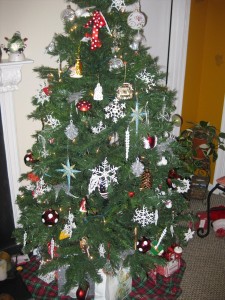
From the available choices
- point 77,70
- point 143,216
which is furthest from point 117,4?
point 143,216

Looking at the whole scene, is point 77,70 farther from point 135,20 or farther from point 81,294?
point 81,294

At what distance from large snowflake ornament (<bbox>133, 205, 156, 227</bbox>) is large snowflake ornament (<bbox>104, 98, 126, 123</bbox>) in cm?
60

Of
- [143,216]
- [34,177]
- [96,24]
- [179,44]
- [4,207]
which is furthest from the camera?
[179,44]

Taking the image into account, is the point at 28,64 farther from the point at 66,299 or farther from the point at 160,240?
the point at 66,299

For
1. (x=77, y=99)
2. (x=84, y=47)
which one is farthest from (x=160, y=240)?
(x=84, y=47)

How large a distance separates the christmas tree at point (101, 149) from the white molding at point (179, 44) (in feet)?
4.29

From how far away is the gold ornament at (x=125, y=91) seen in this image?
1.66 metres

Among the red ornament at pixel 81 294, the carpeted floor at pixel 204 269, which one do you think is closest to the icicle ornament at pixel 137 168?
the red ornament at pixel 81 294

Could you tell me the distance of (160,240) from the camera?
209 centimetres

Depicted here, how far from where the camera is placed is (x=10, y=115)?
7.66 feet

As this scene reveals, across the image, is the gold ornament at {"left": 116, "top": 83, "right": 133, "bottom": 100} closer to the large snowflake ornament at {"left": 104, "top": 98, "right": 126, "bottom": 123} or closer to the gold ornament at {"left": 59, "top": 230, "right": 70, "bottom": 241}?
the large snowflake ornament at {"left": 104, "top": 98, "right": 126, "bottom": 123}

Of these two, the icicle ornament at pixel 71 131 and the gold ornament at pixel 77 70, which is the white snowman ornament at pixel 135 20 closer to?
the gold ornament at pixel 77 70

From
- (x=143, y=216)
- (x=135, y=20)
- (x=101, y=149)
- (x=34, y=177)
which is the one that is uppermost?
(x=135, y=20)

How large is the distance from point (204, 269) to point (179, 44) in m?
2.14
